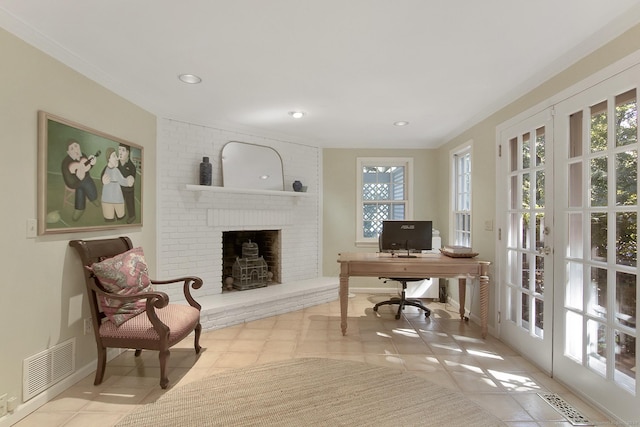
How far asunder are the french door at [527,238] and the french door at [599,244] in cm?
12

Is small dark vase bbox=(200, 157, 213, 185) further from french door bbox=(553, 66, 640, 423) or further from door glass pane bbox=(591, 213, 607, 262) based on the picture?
door glass pane bbox=(591, 213, 607, 262)

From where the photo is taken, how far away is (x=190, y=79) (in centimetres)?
284

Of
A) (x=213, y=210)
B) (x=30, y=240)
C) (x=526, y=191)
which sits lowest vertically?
(x=30, y=240)

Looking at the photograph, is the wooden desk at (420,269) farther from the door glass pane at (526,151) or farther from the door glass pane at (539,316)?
the door glass pane at (526,151)

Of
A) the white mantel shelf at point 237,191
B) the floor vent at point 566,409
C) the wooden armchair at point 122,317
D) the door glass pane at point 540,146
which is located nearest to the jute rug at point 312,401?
the wooden armchair at point 122,317

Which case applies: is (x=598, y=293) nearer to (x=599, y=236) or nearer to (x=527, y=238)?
(x=599, y=236)

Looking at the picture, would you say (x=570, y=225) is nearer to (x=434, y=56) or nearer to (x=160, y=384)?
(x=434, y=56)

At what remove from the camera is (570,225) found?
242 cm

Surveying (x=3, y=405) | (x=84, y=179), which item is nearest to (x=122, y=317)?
(x=3, y=405)

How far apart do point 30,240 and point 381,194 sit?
445cm

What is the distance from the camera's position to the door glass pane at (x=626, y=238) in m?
1.94

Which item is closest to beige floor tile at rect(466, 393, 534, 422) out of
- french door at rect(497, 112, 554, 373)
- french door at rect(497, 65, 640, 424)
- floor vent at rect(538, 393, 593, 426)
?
floor vent at rect(538, 393, 593, 426)

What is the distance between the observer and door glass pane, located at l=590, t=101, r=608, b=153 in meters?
2.15

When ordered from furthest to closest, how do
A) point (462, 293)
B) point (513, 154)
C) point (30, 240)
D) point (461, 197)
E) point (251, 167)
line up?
point (461, 197) → point (251, 167) → point (462, 293) → point (513, 154) → point (30, 240)
